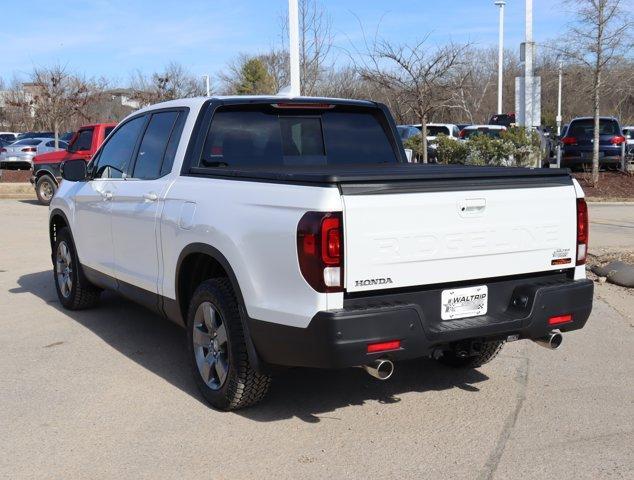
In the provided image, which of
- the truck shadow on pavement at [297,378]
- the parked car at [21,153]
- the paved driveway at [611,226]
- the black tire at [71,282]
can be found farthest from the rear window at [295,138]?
the parked car at [21,153]

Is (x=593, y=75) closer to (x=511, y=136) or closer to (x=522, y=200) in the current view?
(x=511, y=136)

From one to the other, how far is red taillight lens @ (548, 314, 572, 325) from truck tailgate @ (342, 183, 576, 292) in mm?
298

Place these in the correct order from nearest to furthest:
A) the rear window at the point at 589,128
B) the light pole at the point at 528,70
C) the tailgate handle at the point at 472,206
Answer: the tailgate handle at the point at 472,206
the light pole at the point at 528,70
the rear window at the point at 589,128

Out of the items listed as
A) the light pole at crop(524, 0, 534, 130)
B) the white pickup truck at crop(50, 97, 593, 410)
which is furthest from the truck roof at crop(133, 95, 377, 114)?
the light pole at crop(524, 0, 534, 130)

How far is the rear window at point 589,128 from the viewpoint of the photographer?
21.8m

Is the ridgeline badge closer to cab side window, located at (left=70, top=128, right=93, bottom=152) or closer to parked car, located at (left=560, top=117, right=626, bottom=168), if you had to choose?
cab side window, located at (left=70, top=128, right=93, bottom=152)

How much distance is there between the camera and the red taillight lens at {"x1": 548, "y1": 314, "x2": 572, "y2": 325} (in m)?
4.53

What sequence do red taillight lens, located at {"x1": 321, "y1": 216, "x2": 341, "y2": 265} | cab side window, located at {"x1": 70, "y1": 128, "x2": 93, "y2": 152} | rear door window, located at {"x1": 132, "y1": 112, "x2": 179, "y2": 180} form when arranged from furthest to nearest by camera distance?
cab side window, located at {"x1": 70, "y1": 128, "x2": 93, "y2": 152} < rear door window, located at {"x1": 132, "y1": 112, "x2": 179, "y2": 180} < red taillight lens, located at {"x1": 321, "y1": 216, "x2": 341, "y2": 265}

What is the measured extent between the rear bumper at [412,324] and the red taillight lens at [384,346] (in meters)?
0.03

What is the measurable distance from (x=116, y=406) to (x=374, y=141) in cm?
280

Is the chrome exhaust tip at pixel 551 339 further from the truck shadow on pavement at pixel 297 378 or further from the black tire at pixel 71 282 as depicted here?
the black tire at pixel 71 282

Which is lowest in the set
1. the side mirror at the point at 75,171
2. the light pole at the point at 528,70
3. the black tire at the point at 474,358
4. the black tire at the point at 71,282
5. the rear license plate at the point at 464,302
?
the black tire at the point at 474,358

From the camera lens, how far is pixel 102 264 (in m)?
6.37

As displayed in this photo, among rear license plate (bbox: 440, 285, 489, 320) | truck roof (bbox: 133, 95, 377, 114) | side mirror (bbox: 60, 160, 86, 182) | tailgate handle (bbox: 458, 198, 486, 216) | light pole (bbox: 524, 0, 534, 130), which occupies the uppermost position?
light pole (bbox: 524, 0, 534, 130)
